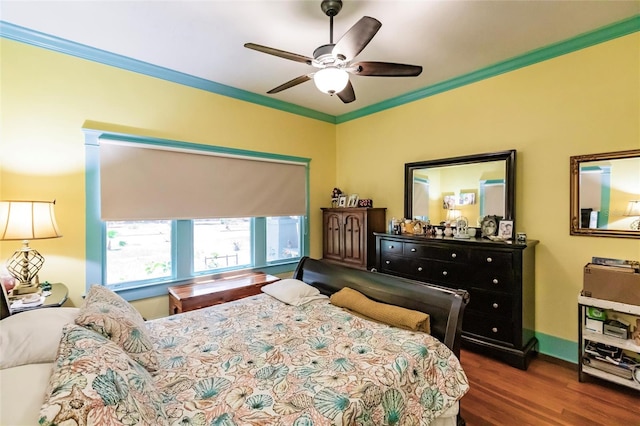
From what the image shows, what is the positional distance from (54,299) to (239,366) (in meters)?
1.65

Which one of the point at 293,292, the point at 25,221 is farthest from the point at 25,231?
the point at 293,292

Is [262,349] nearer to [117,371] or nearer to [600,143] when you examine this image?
[117,371]

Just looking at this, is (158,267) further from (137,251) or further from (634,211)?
(634,211)

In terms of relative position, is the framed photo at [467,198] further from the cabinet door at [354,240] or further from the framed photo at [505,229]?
the cabinet door at [354,240]

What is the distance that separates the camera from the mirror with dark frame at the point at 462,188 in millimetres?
3010

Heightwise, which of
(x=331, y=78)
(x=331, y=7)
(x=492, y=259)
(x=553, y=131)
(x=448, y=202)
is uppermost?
(x=331, y=7)

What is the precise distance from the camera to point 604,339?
234 cm

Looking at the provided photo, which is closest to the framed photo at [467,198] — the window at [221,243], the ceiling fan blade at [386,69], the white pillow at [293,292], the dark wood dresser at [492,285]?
the dark wood dresser at [492,285]

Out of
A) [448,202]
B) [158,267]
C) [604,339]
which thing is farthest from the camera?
[448,202]

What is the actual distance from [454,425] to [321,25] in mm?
2929

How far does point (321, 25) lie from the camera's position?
2371mm

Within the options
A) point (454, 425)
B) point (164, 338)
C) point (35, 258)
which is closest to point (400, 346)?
point (454, 425)

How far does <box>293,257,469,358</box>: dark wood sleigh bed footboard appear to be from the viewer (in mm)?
1838

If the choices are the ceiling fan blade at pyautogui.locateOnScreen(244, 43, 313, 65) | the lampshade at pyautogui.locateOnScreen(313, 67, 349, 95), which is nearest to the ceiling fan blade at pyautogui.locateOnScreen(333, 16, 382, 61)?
the lampshade at pyautogui.locateOnScreen(313, 67, 349, 95)
